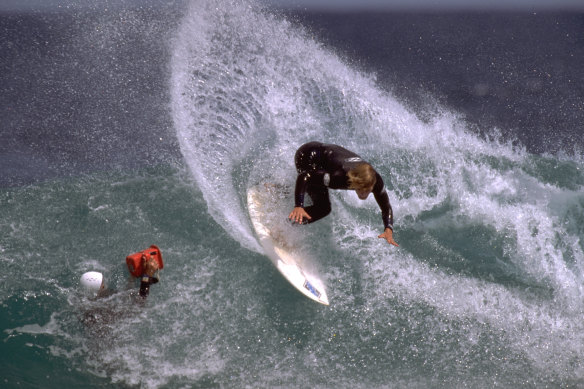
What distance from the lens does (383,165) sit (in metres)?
5.64

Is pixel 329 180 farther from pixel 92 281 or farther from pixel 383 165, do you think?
pixel 92 281

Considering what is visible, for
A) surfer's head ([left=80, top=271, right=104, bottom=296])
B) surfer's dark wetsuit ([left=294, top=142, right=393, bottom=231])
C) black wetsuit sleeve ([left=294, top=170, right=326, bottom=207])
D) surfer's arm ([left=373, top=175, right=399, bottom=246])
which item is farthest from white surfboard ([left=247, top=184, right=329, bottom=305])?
surfer's head ([left=80, top=271, right=104, bottom=296])

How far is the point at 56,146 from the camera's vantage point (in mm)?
6336

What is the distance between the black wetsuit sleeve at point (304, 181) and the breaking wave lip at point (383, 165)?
2.75 ft

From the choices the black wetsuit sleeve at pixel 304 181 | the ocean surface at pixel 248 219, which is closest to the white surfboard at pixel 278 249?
the ocean surface at pixel 248 219

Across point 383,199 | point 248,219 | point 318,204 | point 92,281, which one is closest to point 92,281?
point 92,281

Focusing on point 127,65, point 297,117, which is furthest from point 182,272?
point 127,65

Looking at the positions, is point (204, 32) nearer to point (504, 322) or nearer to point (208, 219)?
point (208, 219)

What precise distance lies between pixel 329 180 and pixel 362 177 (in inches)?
13.2

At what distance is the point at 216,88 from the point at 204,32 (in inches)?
28.4

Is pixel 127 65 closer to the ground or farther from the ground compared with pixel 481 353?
farther from the ground

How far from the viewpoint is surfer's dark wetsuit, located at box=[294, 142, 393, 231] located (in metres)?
3.94

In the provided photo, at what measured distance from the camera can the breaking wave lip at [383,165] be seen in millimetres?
A: 4375

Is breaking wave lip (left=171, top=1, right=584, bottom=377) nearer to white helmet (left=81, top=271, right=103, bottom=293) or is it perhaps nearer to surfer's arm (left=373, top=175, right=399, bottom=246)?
surfer's arm (left=373, top=175, right=399, bottom=246)
